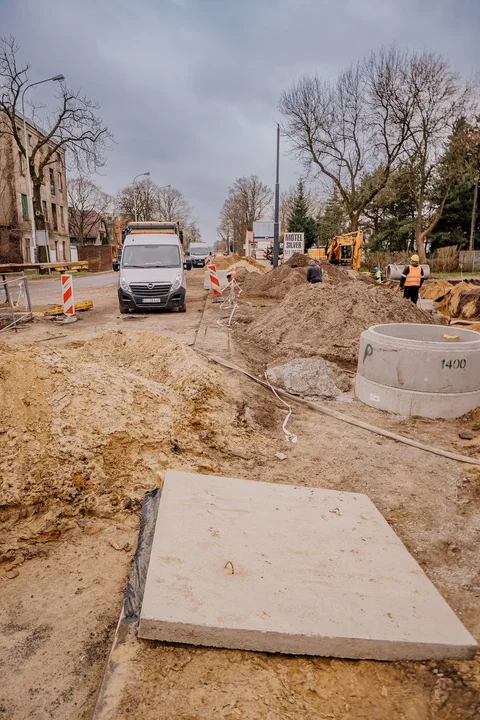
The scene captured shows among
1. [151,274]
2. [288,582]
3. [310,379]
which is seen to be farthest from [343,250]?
[288,582]

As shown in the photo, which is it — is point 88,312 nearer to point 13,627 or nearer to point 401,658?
point 13,627

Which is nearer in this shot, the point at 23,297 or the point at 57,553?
the point at 57,553

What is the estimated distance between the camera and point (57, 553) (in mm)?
3705

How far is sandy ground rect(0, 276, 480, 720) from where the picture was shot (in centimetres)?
247

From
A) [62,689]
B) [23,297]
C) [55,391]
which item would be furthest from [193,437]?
[23,297]

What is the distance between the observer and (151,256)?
50.3 feet

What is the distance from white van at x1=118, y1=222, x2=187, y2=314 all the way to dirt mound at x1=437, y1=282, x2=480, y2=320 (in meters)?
8.74

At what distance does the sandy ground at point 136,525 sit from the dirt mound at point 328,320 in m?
2.80

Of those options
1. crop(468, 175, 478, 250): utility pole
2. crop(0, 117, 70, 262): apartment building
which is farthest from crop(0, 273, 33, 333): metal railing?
crop(468, 175, 478, 250): utility pole

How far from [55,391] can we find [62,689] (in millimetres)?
2976

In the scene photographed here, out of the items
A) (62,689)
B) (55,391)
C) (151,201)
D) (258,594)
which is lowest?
(62,689)

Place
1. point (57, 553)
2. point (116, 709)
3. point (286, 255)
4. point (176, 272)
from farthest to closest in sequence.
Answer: point (286, 255)
point (176, 272)
point (57, 553)
point (116, 709)

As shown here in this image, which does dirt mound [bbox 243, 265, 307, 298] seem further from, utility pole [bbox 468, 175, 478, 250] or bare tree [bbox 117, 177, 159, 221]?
bare tree [bbox 117, 177, 159, 221]

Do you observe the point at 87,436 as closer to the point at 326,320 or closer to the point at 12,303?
the point at 326,320
